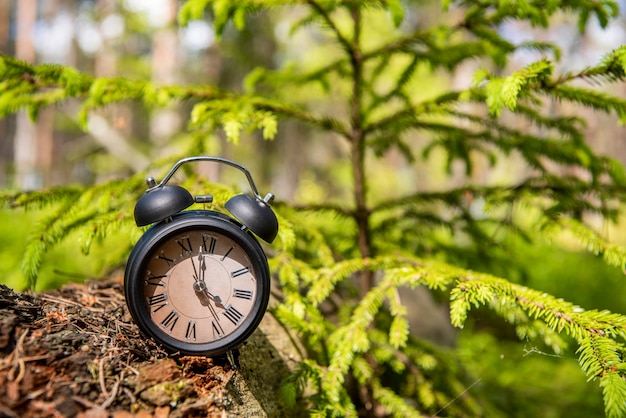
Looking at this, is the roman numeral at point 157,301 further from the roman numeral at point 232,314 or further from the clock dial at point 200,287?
the roman numeral at point 232,314

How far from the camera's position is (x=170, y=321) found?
5.34 feet

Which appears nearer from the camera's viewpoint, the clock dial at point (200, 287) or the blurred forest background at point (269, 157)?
the clock dial at point (200, 287)

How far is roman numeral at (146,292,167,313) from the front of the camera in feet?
5.31

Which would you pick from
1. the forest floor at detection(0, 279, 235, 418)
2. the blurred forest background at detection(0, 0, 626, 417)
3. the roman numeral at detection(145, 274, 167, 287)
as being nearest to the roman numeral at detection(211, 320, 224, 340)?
the forest floor at detection(0, 279, 235, 418)

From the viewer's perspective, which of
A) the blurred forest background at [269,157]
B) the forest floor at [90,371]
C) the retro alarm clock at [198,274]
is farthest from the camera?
the blurred forest background at [269,157]

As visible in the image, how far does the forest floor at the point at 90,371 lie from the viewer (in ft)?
4.50

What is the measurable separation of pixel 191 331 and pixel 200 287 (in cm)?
17

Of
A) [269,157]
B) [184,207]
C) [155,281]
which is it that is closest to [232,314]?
[155,281]

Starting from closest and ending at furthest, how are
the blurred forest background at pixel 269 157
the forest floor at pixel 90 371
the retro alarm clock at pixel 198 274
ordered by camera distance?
the forest floor at pixel 90 371, the retro alarm clock at pixel 198 274, the blurred forest background at pixel 269 157

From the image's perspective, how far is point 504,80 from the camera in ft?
6.05

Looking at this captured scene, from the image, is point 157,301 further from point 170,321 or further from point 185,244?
point 185,244

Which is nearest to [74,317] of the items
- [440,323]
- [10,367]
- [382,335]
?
[10,367]

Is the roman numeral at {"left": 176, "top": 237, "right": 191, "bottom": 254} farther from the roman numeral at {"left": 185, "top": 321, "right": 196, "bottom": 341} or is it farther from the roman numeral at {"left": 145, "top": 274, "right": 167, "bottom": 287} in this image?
the roman numeral at {"left": 185, "top": 321, "right": 196, "bottom": 341}

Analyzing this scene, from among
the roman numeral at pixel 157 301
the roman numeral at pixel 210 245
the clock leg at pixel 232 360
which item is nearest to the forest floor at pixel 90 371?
the clock leg at pixel 232 360
